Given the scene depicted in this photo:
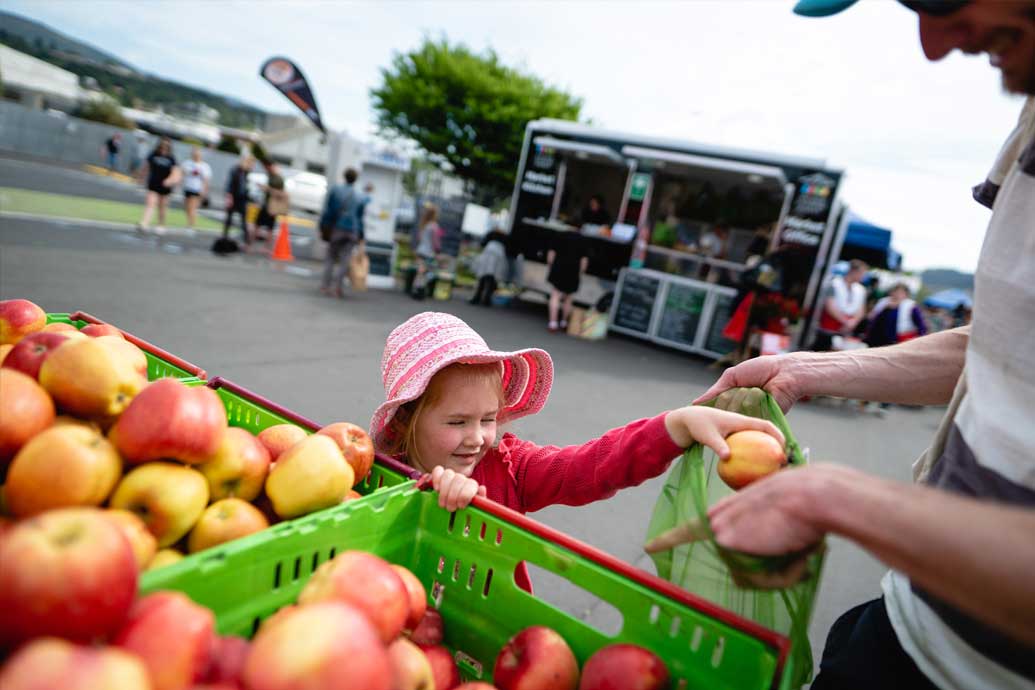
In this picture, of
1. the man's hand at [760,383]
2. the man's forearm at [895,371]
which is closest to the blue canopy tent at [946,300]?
the man's forearm at [895,371]

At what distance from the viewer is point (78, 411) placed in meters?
1.41

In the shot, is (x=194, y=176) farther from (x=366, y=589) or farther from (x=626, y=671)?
(x=626, y=671)

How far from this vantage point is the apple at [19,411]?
1.23 metres

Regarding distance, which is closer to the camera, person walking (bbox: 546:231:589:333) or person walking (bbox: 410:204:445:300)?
person walking (bbox: 546:231:589:333)

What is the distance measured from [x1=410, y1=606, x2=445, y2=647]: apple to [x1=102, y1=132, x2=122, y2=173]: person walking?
127 feet

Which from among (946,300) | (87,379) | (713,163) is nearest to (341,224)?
(713,163)

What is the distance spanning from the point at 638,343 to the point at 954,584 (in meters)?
11.7

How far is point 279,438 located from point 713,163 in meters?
10.9

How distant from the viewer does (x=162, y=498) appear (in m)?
1.22

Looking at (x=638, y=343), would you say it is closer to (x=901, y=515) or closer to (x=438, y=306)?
(x=438, y=306)

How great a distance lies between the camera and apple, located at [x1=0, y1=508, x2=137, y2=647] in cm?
82

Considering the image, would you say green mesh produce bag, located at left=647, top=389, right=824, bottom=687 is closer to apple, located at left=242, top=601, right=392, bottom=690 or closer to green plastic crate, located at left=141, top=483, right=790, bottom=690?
green plastic crate, located at left=141, top=483, right=790, bottom=690

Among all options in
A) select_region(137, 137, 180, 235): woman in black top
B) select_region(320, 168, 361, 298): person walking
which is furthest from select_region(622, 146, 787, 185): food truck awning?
select_region(137, 137, 180, 235): woman in black top

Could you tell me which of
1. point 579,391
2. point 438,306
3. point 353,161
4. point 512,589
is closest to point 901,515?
point 512,589
